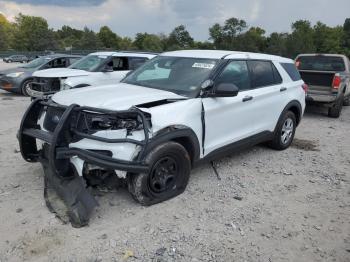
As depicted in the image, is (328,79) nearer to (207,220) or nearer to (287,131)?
(287,131)

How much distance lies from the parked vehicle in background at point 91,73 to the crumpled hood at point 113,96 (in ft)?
15.4

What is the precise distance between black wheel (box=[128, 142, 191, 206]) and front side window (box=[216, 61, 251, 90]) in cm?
126

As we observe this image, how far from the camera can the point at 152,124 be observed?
3.87 m

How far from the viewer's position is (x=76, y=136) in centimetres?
384

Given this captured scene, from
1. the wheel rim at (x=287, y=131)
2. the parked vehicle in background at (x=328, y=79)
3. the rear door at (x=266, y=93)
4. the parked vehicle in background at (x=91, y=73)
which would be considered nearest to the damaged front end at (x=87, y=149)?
the rear door at (x=266, y=93)

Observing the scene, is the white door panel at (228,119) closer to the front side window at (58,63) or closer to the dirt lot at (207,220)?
the dirt lot at (207,220)

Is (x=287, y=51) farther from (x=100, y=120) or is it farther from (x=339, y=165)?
(x=100, y=120)

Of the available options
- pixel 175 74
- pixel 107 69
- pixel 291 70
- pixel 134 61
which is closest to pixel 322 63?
pixel 291 70

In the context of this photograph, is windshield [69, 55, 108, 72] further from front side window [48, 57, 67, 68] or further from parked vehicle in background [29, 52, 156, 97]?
front side window [48, 57, 67, 68]

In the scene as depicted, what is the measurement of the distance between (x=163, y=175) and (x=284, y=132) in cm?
319

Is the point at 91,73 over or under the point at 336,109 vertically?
over

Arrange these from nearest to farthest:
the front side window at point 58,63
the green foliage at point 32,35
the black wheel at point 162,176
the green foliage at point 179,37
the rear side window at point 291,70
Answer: the black wheel at point 162,176, the rear side window at point 291,70, the front side window at point 58,63, the green foliage at point 179,37, the green foliage at point 32,35

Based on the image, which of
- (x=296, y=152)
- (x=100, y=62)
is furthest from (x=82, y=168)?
(x=100, y=62)

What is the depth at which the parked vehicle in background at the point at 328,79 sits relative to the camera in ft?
31.3
